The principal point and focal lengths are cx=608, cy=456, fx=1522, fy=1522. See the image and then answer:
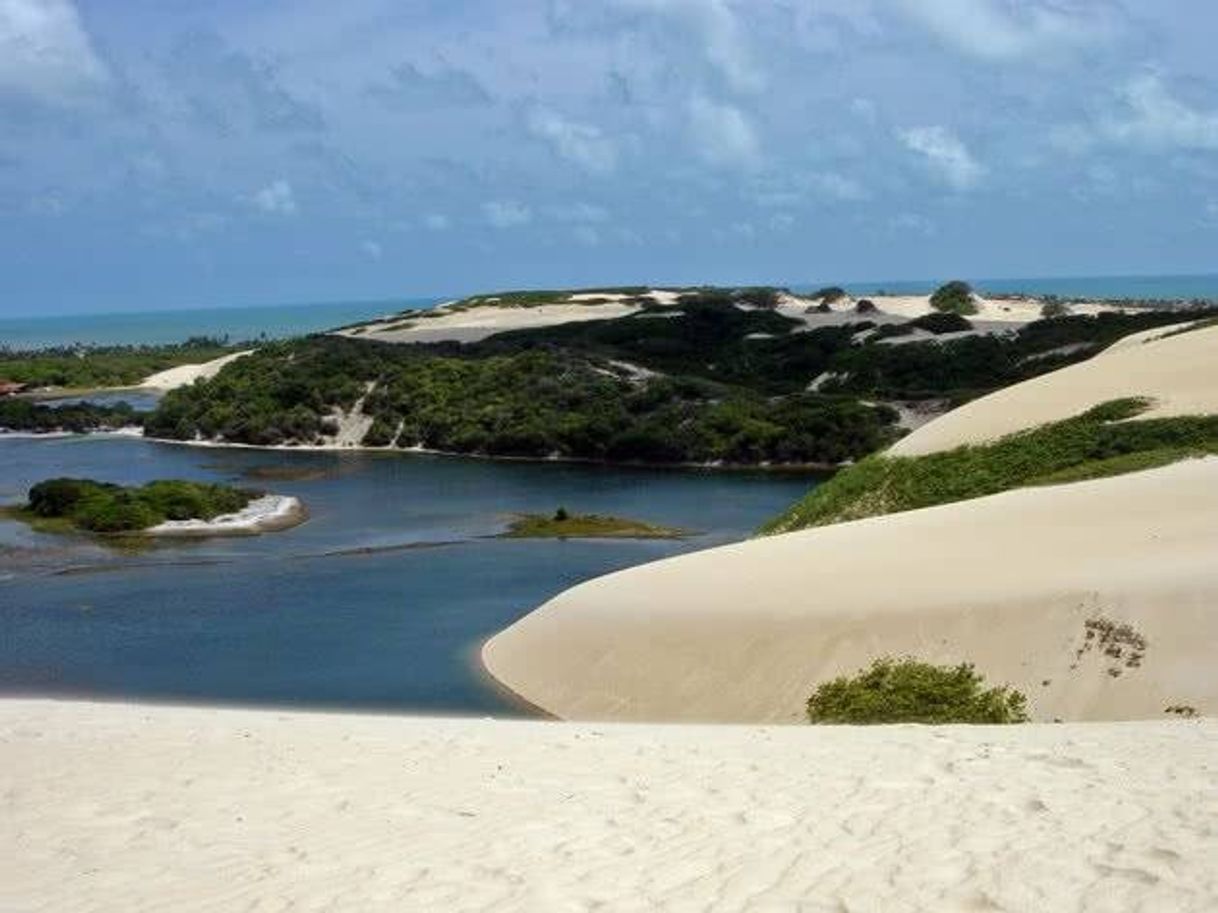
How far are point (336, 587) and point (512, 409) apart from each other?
42990mm

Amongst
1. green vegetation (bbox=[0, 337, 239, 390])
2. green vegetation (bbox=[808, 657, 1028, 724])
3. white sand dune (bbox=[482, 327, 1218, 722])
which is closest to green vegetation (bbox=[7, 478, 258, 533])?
white sand dune (bbox=[482, 327, 1218, 722])

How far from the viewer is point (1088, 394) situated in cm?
3381

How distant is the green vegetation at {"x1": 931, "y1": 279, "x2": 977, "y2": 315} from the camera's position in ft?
366

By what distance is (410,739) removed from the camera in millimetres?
13125

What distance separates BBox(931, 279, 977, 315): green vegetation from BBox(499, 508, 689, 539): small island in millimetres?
66611

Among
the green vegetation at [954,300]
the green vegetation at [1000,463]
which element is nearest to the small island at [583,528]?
the green vegetation at [1000,463]

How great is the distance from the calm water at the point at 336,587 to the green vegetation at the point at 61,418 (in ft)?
80.9

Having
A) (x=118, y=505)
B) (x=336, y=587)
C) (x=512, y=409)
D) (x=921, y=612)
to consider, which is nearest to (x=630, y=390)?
(x=512, y=409)

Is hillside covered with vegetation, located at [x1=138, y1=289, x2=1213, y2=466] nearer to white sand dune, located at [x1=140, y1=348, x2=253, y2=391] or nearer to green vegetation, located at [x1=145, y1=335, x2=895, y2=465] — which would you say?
green vegetation, located at [x1=145, y1=335, x2=895, y2=465]

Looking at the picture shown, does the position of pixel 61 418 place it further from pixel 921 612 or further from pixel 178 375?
pixel 921 612

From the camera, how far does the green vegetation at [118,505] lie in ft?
154

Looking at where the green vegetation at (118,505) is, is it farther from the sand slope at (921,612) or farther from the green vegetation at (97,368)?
the green vegetation at (97,368)

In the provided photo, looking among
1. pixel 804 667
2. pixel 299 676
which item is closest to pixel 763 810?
pixel 804 667

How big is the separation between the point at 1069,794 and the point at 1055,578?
10.4 metres
